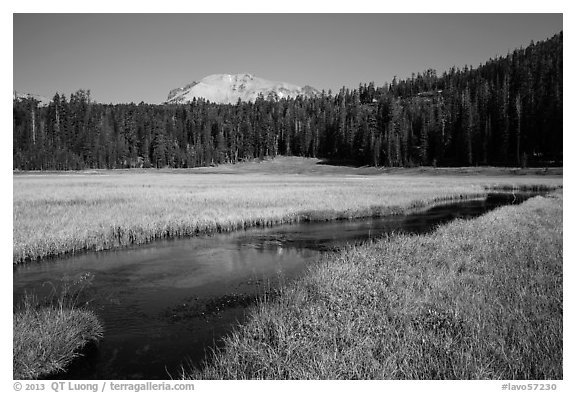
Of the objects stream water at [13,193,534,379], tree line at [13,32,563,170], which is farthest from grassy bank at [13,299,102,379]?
tree line at [13,32,563,170]

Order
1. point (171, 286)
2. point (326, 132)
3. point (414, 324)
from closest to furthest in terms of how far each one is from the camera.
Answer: point (414, 324), point (171, 286), point (326, 132)

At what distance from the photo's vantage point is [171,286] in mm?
12922

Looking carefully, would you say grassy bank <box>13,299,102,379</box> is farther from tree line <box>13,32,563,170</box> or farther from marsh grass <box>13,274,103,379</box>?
tree line <box>13,32,563,170</box>

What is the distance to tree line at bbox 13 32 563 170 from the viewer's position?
3610 inches

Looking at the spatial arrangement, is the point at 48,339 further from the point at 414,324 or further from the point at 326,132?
the point at 326,132

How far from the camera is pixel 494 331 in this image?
720 cm

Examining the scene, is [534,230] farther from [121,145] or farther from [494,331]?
[121,145]

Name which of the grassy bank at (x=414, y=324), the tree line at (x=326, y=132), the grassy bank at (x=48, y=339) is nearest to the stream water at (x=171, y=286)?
the grassy bank at (x=48, y=339)

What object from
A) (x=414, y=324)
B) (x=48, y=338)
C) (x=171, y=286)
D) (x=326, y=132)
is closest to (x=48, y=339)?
(x=48, y=338)

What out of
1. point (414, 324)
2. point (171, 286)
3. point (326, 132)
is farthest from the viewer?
point (326, 132)

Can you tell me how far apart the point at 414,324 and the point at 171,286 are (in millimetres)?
8508

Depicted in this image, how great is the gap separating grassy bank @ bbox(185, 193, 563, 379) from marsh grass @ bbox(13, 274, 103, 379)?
317 cm

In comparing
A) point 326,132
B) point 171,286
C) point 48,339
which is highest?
point 326,132

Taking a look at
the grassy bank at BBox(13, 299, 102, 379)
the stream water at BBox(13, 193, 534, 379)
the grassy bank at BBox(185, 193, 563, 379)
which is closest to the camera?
the grassy bank at BBox(185, 193, 563, 379)
